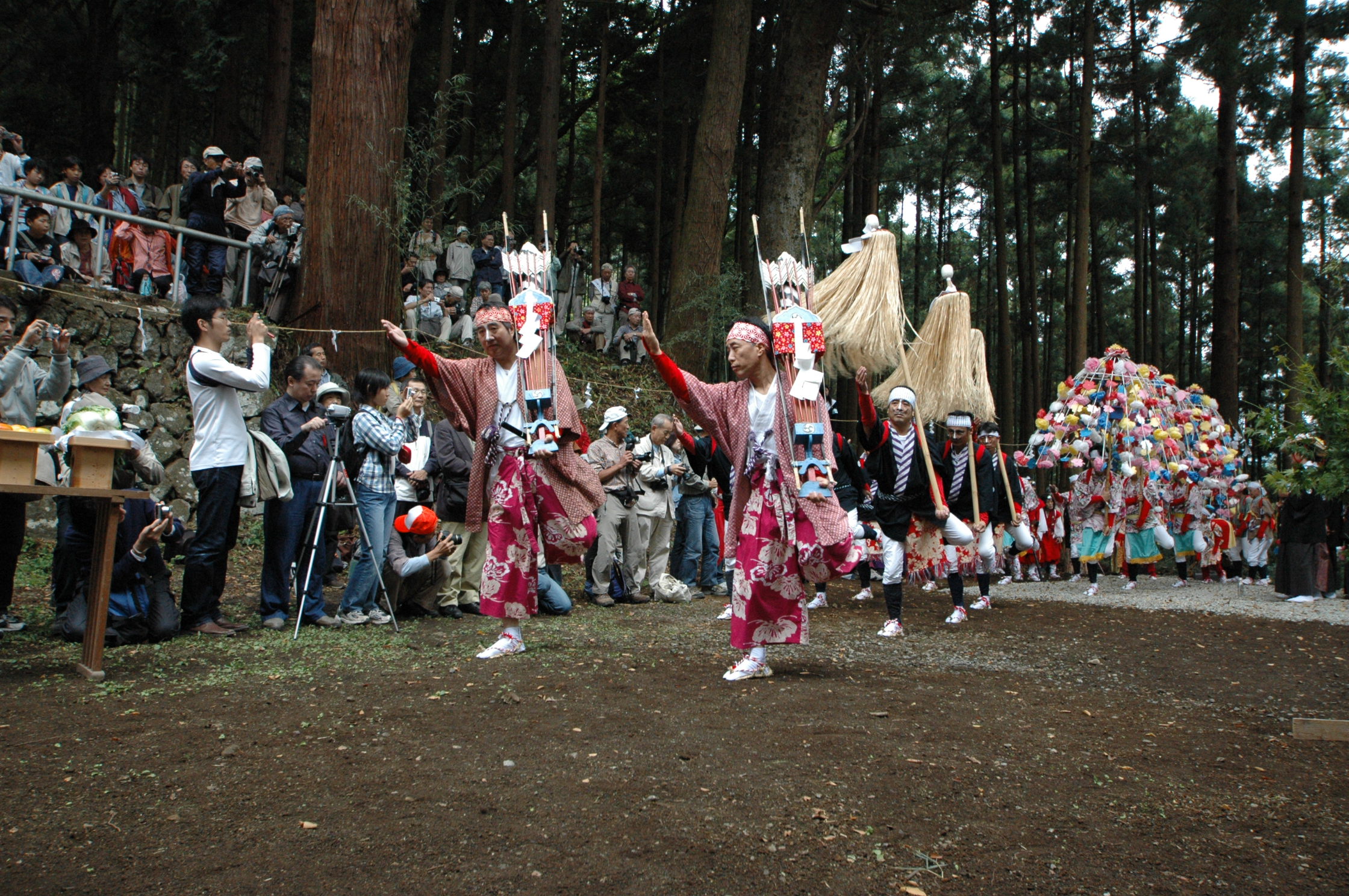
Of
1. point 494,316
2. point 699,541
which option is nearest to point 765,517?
point 494,316

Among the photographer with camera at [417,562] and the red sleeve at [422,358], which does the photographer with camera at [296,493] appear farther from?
the red sleeve at [422,358]

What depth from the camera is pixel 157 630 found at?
545 cm

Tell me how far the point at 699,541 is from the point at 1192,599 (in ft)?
18.4

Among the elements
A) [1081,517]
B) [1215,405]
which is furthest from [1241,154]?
[1081,517]

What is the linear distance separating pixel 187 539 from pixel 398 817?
3.62 metres

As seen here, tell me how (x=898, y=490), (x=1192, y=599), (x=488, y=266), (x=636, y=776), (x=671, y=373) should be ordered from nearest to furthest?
(x=636, y=776)
(x=671, y=373)
(x=898, y=490)
(x=1192, y=599)
(x=488, y=266)

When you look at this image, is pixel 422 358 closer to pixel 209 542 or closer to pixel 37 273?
pixel 209 542

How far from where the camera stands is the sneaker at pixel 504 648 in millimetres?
5391

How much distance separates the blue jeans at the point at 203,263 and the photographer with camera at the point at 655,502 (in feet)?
15.6

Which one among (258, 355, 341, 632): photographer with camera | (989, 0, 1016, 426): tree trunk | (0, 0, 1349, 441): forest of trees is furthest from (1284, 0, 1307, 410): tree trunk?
(258, 355, 341, 632): photographer with camera

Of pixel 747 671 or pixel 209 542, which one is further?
pixel 209 542

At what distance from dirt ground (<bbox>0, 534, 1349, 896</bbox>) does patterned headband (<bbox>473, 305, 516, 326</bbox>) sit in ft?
6.07

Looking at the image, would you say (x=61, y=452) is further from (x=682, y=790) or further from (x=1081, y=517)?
(x=1081, y=517)

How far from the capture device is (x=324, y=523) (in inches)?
245
